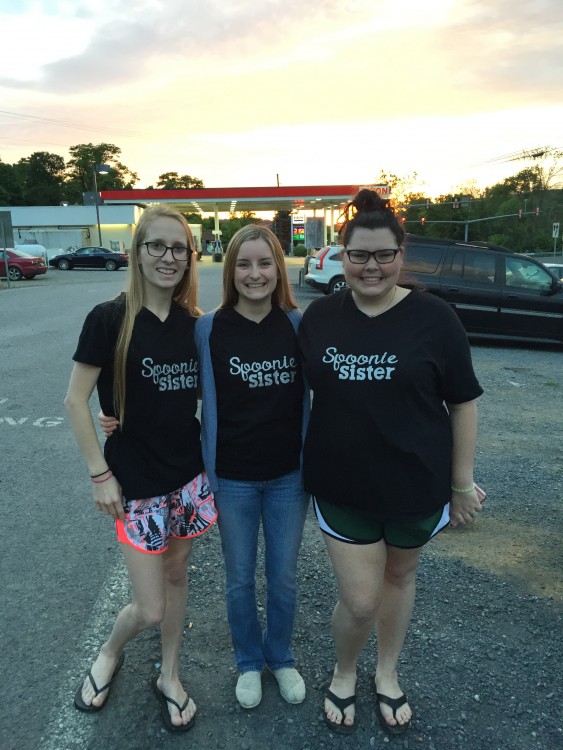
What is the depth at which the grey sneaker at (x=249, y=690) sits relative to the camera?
229 centimetres

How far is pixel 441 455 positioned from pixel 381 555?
418 mm

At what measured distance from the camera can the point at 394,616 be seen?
7.38 ft

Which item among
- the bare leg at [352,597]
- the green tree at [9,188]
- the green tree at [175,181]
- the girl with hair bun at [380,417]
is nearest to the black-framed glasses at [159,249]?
the girl with hair bun at [380,417]

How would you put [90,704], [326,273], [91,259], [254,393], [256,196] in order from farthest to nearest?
[256,196] → [91,259] → [326,273] → [90,704] → [254,393]

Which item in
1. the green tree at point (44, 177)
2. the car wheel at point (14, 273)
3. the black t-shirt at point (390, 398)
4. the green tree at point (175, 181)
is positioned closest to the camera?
the black t-shirt at point (390, 398)

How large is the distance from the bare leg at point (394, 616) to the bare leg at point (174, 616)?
0.75m

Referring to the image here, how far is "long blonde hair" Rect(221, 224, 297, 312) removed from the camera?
2.21m

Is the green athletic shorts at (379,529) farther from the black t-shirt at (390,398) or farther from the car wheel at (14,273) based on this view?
the car wheel at (14,273)

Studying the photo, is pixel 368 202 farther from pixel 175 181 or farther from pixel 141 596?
pixel 175 181

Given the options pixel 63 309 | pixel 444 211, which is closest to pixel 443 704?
pixel 63 309

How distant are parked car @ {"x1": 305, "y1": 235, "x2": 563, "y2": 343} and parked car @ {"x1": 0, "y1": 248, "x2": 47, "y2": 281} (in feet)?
69.2

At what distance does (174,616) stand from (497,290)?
947 cm

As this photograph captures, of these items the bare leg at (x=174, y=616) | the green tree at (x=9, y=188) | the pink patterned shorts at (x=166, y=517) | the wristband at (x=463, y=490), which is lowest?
the bare leg at (x=174, y=616)

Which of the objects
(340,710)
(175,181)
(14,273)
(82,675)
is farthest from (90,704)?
(175,181)
